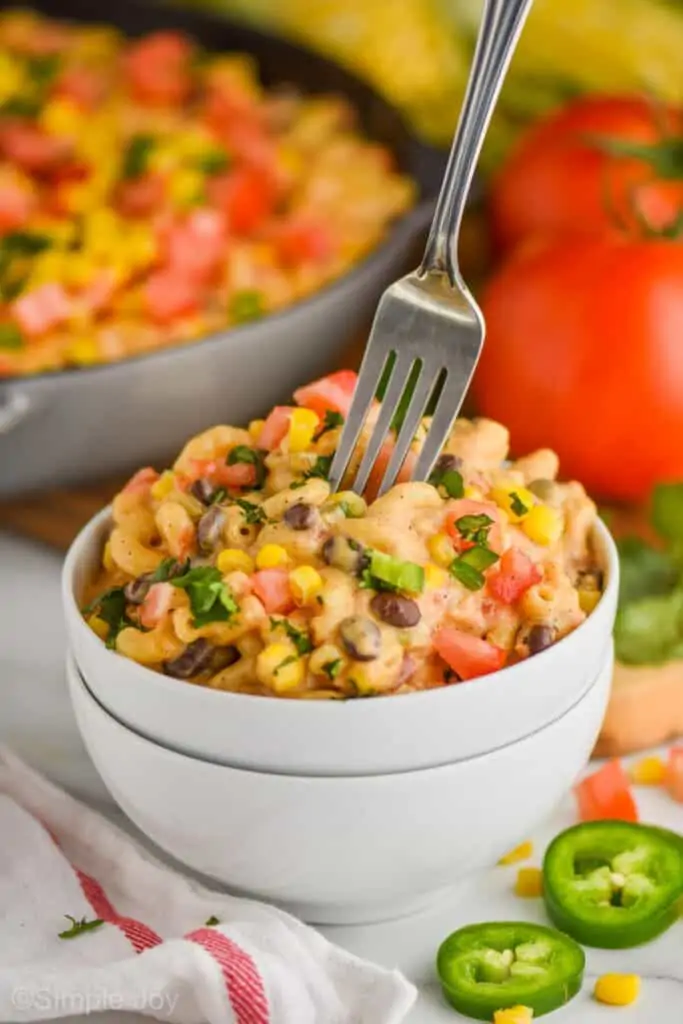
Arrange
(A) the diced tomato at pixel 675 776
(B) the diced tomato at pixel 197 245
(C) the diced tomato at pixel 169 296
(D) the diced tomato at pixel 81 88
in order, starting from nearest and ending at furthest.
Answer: (A) the diced tomato at pixel 675 776 < (C) the diced tomato at pixel 169 296 < (B) the diced tomato at pixel 197 245 < (D) the diced tomato at pixel 81 88

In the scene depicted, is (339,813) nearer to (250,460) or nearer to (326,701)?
(326,701)

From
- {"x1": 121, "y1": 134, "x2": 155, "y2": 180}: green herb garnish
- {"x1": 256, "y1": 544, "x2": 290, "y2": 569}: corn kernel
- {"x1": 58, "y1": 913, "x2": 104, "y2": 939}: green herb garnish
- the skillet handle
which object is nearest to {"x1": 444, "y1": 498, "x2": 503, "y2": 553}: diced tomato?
{"x1": 256, "y1": 544, "x2": 290, "y2": 569}: corn kernel

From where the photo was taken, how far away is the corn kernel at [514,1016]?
1.98 m

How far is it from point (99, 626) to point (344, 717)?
40 cm

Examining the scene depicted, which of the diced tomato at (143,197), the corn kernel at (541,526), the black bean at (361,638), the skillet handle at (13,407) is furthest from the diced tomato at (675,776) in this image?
the diced tomato at (143,197)

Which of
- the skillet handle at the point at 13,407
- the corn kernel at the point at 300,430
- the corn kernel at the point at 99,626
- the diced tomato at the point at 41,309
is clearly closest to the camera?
the corn kernel at the point at 99,626

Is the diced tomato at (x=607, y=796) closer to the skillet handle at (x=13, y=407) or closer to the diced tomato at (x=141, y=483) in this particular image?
the diced tomato at (x=141, y=483)

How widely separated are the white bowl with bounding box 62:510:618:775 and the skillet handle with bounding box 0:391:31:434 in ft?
2.86

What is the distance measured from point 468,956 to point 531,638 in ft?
1.40

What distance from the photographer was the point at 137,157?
3766mm

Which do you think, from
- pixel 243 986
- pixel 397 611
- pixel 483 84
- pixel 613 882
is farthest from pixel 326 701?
pixel 483 84

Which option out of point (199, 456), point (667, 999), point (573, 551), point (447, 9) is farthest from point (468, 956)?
point (447, 9)

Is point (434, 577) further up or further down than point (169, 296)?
further up

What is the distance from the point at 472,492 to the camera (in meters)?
2.16
